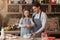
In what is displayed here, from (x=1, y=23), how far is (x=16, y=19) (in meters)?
0.37

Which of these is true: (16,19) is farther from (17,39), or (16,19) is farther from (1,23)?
(17,39)

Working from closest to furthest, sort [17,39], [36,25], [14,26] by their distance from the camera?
[17,39] → [36,25] → [14,26]

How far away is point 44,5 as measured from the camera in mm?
4570

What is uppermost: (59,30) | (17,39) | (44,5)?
(44,5)

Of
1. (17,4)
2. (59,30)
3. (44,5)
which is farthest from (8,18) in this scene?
(59,30)

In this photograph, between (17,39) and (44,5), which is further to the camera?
(44,5)

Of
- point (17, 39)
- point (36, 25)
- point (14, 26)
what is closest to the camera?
point (17, 39)

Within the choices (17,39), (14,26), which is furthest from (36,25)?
(14,26)

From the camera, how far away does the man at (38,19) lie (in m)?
3.16

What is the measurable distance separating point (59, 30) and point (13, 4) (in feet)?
4.00

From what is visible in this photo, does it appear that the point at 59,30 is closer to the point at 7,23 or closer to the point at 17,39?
Result: the point at 7,23

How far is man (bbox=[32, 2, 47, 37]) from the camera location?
3.16m

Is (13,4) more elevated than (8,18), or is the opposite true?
(13,4)

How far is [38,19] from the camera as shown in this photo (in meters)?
3.33
